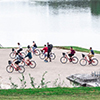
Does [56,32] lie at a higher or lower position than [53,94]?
higher

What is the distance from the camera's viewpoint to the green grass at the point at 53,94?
12.6 metres

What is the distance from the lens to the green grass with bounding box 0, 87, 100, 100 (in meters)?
12.6

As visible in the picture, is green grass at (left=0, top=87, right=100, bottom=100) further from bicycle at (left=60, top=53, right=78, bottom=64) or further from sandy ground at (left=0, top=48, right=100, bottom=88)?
bicycle at (left=60, top=53, right=78, bottom=64)

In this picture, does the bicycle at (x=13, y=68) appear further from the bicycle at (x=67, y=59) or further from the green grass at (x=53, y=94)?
the green grass at (x=53, y=94)

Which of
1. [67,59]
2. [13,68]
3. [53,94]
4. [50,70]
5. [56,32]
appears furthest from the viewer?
[56,32]

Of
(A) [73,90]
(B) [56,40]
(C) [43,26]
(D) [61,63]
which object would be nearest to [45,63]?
(D) [61,63]

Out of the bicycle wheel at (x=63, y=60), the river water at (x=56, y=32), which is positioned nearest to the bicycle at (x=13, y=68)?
the bicycle wheel at (x=63, y=60)

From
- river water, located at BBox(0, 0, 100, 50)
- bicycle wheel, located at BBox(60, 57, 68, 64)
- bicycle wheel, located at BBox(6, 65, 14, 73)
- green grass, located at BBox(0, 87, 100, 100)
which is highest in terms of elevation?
river water, located at BBox(0, 0, 100, 50)

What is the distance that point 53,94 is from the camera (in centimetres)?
1323

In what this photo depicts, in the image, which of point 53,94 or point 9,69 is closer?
point 53,94

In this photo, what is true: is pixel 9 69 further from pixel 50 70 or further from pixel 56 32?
pixel 56 32

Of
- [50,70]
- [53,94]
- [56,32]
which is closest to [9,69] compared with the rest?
[50,70]

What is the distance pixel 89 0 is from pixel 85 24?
65756 millimetres

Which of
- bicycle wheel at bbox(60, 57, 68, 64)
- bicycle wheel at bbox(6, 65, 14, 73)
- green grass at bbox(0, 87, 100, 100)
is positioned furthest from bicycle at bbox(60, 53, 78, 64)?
green grass at bbox(0, 87, 100, 100)
